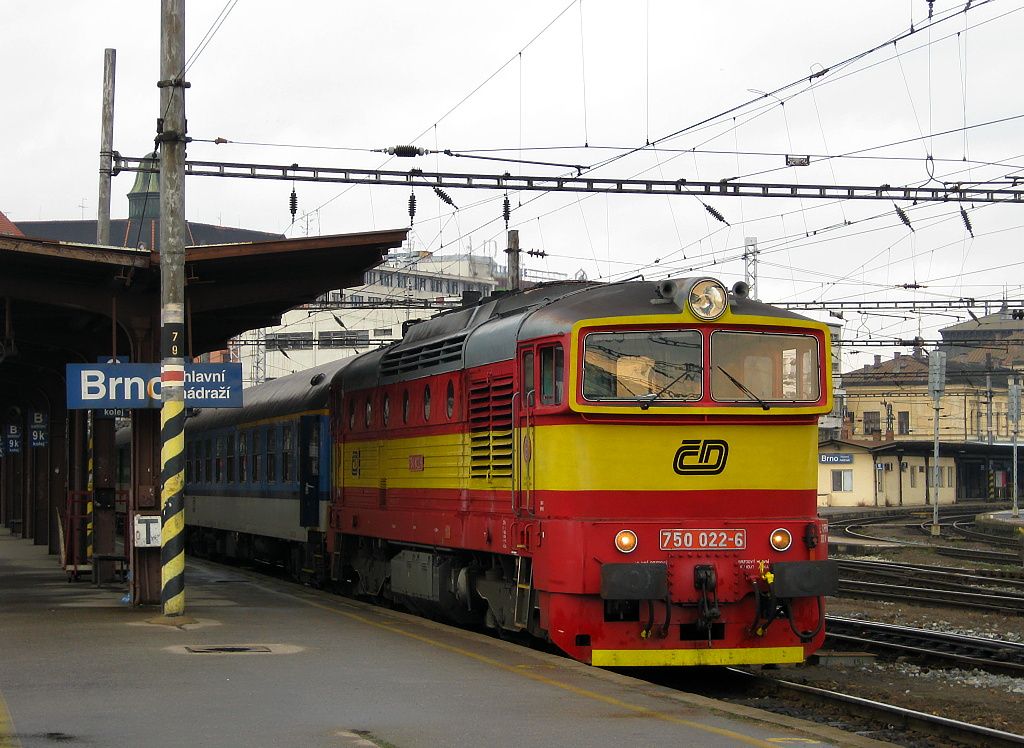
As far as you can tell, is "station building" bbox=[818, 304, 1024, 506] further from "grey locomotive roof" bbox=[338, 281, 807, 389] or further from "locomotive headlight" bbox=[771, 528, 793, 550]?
"locomotive headlight" bbox=[771, 528, 793, 550]

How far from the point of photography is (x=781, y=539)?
12.8 meters

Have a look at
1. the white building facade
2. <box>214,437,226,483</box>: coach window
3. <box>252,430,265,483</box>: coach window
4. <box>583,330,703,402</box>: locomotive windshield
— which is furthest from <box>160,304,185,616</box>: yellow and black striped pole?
the white building facade

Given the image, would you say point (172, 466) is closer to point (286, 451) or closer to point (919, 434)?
point (286, 451)

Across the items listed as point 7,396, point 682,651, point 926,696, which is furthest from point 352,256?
point 7,396

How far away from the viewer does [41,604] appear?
18.0 metres

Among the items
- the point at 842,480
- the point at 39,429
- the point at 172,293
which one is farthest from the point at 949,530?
the point at 172,293

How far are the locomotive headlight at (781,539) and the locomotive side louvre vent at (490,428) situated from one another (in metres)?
2.60

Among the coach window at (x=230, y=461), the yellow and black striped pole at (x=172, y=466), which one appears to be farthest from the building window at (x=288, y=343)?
the yellow and black striped pole at (x=172, y=466)

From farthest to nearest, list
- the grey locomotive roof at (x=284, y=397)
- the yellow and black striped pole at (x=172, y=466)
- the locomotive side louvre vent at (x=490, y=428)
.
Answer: the grey locomotive roof at (x=284, y=397), the yellow and black striped pole at (x=172, y=466), the locomotive side louvre vent at (x=490, y=428)

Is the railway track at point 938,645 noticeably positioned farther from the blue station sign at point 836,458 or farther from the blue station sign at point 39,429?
the blue station sign at point 836,458

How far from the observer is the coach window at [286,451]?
73.6 ft

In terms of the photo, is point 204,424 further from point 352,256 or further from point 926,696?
point 926,696

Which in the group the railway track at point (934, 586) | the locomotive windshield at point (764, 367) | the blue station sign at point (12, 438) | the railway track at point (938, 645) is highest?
the locomotive windshield at point (764, 367)

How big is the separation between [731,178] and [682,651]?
14590 millimetres
